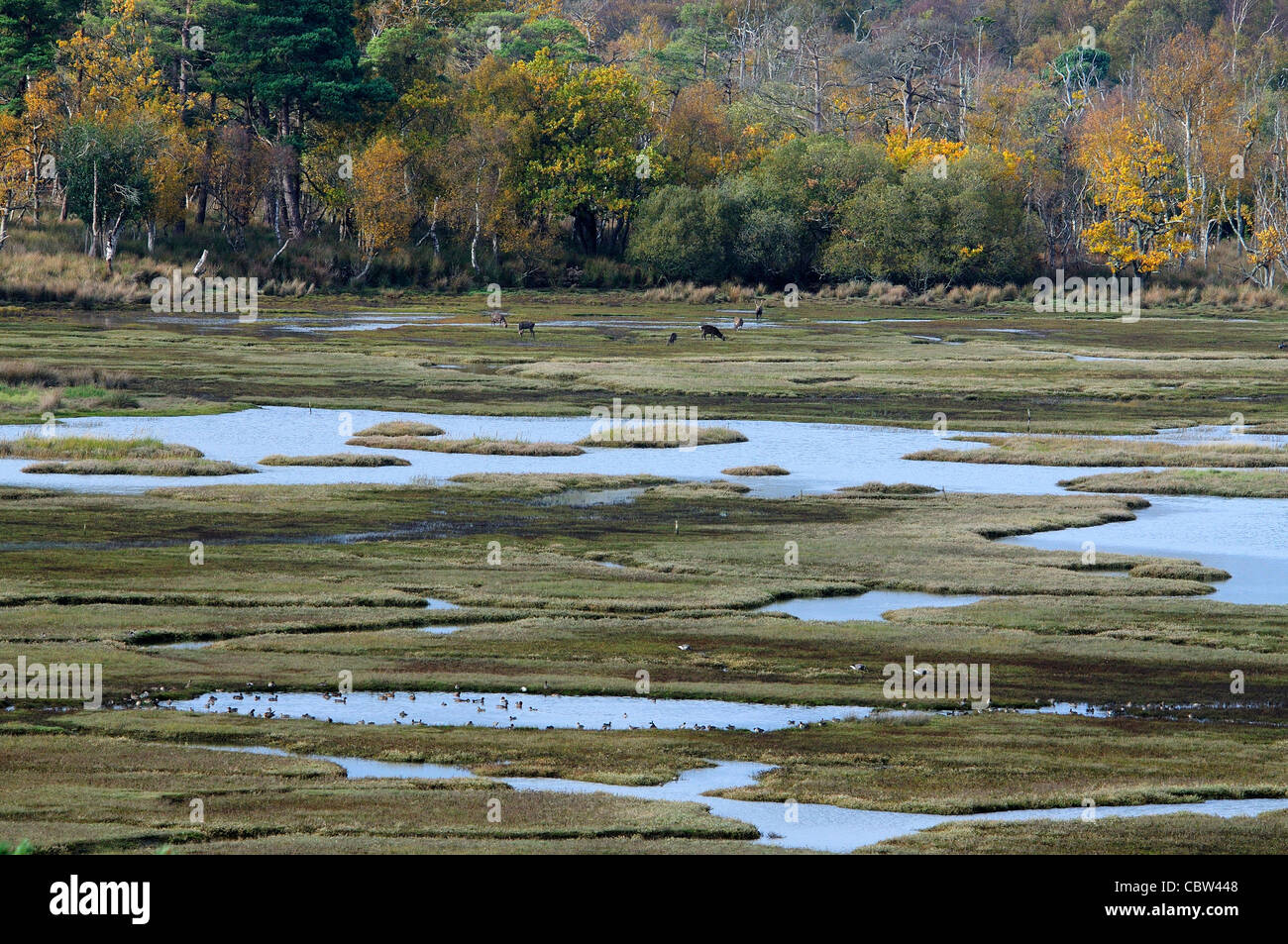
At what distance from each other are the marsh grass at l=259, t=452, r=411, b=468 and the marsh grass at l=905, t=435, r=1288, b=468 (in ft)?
43.5

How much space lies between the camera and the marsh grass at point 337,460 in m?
41.9

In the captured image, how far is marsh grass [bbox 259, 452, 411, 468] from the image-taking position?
1651 inches

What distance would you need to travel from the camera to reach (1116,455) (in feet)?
148

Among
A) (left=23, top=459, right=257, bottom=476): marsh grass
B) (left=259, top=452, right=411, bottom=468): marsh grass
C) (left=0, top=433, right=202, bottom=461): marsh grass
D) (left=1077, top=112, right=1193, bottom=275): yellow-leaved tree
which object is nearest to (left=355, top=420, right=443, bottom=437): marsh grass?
(left=259, top=452, right=411, bottom=468): marsh grass

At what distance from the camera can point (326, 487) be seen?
38031 millimetres

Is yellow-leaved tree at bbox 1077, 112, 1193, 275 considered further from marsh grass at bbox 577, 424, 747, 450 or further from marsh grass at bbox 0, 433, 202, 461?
marsh grass at bbox 0, 433, 202, 461

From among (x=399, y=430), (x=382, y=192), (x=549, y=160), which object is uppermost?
(x=549, y=160)

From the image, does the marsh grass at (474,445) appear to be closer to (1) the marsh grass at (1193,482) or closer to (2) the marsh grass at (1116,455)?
(2) the marsh grass at (1116,455)

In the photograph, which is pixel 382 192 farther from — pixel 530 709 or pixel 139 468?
pixel 530 709

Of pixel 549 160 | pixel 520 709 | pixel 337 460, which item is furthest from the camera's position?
pixel 549 160

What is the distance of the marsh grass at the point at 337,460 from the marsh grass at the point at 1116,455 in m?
13.3

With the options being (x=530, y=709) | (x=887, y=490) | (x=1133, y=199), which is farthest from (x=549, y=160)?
(x=530, y=709)

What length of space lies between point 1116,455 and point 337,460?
64.5ft

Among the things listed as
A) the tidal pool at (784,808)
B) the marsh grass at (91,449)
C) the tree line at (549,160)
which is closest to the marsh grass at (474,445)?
the marsh grass at (91,449)
